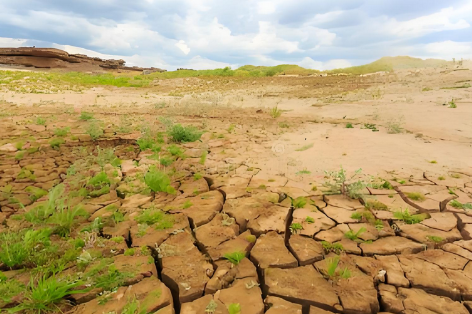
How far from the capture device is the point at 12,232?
238cm

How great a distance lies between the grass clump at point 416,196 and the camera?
9.34ft

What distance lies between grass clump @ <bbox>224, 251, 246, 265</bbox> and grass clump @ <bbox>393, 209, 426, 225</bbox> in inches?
58.2

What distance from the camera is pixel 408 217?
2516 mm

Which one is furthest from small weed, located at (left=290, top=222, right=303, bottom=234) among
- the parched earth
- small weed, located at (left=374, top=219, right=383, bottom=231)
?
small weed, located at (left=374, top=219, right=383, bottom=231)

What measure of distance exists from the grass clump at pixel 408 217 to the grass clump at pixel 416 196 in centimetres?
32

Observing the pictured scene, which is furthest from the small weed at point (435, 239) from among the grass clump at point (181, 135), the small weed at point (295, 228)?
the grass clump at point (181, 135)

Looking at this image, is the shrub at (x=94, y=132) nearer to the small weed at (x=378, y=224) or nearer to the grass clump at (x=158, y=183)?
the grass clump at (x=158, y=183)

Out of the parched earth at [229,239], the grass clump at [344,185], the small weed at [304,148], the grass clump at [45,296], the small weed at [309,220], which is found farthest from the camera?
the small weed at [304,148]

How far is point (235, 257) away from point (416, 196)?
2011mm

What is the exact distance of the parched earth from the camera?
1727mm

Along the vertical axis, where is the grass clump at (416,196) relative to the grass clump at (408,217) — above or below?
above

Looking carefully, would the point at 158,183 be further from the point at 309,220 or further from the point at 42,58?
the point at 42,58

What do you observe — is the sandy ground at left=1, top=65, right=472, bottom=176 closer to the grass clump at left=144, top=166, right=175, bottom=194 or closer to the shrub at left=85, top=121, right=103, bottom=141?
the grass clump at left=144, top=166, right=175, bottom=194

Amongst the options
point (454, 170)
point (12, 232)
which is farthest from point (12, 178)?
point (454, 170)
